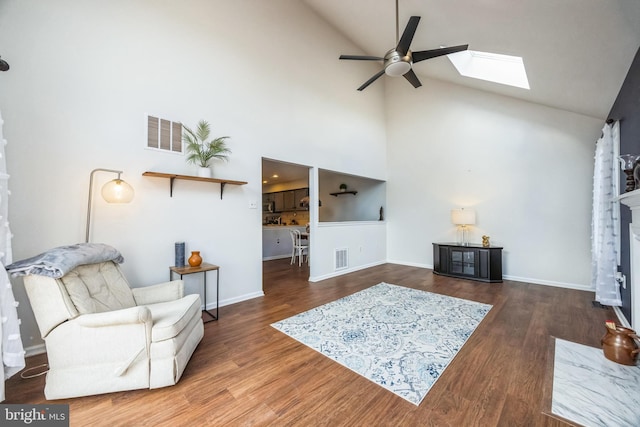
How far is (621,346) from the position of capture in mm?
2027

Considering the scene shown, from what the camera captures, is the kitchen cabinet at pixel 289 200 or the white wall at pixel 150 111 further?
the kitchen cabinet at pixel 289 200

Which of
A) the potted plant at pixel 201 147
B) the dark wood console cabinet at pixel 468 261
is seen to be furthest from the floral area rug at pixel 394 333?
the potted plant at pixel 201 147

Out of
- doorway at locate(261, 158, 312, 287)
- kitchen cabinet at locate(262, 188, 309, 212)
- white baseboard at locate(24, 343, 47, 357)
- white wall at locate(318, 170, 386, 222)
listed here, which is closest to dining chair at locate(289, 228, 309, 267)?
doorway at locate(261, 158, 312, 287)

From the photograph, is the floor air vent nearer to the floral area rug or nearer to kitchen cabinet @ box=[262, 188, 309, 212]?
the floral area rug

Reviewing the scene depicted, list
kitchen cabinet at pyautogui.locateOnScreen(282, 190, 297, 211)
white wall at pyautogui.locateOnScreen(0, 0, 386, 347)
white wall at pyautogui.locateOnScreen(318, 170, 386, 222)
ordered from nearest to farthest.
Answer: white wall at pyautogui.locateOnScreen(0, 0, 386, 347) < white wall at pyautogui.locateOnScreen(318, 170, 386, 222) < kitchen cabinet at pyautogui.locateOnScreen(282, 190, 297, 211)

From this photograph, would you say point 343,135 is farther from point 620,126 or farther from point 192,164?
point 620,126

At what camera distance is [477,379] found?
1.85 m

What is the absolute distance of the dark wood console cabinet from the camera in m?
4.54

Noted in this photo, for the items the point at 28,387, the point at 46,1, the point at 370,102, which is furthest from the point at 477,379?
the point at 370,102

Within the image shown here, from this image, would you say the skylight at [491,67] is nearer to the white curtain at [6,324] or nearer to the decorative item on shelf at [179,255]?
the decorative item on shelf at [179,255]

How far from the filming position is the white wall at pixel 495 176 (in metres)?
4.15

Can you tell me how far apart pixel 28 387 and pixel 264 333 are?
1.72m

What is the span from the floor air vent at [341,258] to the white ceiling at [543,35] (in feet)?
12.7

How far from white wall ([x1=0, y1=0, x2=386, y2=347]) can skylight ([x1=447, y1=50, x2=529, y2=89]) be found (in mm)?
2617
